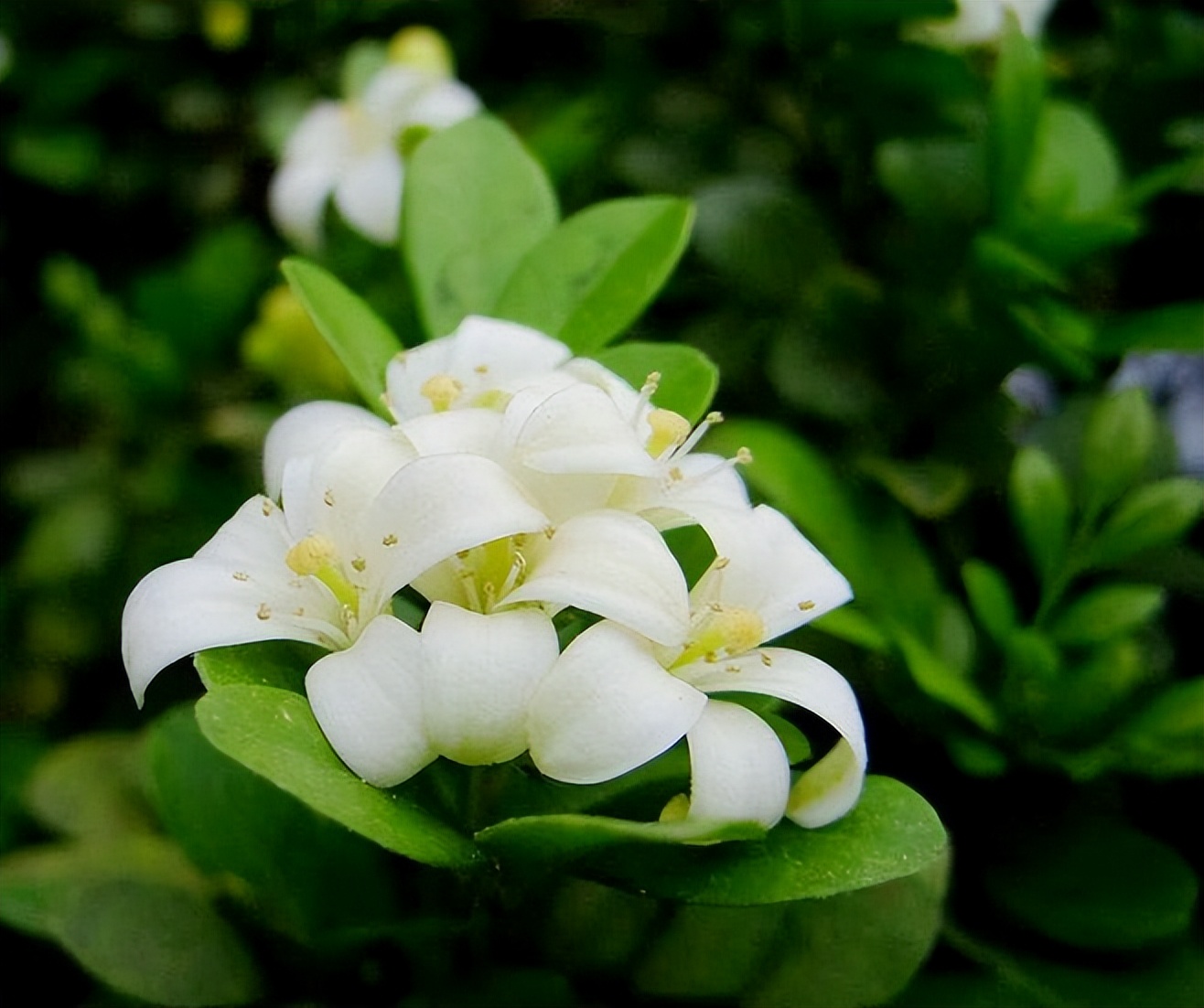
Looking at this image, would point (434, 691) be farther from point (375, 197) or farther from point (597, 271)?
point (375, 197)

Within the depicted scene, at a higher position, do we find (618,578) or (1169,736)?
(618,578)

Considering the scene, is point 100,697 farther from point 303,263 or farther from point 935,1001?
point 935,1001

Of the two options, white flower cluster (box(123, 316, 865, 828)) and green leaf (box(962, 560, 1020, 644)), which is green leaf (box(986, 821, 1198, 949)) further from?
→ white flower cluster (box(123, 316, 865, 828))

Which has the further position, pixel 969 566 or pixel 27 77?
pixel 27 77

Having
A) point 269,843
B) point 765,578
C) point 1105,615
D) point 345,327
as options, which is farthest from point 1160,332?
point 269,843

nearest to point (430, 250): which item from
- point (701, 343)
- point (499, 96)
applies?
point (701, 343)

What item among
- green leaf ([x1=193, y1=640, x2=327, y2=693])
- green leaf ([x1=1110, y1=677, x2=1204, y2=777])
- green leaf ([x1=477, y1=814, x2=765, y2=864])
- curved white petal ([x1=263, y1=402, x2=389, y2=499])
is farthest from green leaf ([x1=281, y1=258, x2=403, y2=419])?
green leaf ([x1=1110, y1=677, x2=1204, y2=777])
